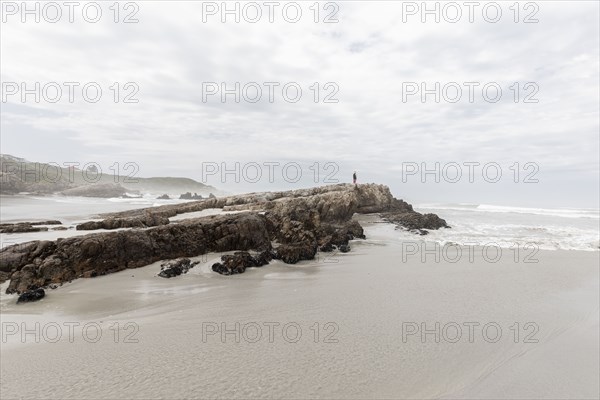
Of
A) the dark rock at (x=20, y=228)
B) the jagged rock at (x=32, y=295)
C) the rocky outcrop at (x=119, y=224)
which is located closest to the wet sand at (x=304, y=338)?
the jagged rock at (x=32, y=295)

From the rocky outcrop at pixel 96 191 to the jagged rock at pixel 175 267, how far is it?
59.2 metres

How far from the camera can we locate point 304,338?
547 cm

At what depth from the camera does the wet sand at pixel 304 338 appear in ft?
13.6

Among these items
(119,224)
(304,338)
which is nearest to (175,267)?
(119,224)

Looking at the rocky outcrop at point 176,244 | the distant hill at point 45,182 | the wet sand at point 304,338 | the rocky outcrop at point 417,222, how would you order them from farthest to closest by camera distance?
the distant hill at point 45,182 → the rocky outcrop at point 417,222 → the rocky outcrop at point 176,244 → the wet sand at point 304,338

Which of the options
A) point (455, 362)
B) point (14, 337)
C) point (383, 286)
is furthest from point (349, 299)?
point (14, 337)

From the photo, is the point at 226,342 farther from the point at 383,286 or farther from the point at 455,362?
the point at 383,286

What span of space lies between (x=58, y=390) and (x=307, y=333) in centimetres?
358

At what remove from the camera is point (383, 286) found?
343 inches

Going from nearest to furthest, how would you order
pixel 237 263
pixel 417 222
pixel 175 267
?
pixel 175 267 → pixel 237 263 → pixel 417 222

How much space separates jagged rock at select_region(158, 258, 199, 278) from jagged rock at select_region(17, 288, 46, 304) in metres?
2.56

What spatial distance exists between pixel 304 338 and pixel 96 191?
66611 millimetres

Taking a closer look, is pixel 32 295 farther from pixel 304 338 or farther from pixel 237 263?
pixel 304 338

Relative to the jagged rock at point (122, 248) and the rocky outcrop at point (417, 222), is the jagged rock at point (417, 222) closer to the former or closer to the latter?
the rocky outcrop at point (417, 222)
